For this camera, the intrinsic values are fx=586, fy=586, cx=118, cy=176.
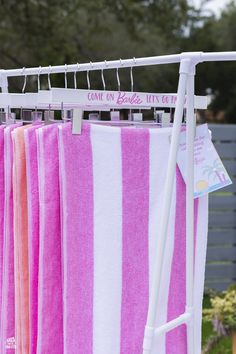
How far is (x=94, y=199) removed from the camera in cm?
149

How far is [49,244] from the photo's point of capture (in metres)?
1.49

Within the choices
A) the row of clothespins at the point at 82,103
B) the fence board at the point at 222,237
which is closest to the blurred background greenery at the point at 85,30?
the fence board at the point at 222,237

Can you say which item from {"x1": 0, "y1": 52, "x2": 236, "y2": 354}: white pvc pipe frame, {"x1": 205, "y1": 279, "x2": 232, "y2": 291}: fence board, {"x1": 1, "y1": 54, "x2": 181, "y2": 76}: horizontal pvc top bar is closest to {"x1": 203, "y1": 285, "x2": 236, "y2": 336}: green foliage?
{"x1": 0, "y1": 52, "x2": 236, "y2": 354}: white pvc pipe frame

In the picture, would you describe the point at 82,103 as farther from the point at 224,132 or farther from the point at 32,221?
the point at 224,132

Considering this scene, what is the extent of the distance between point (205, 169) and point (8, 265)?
614 millimetres

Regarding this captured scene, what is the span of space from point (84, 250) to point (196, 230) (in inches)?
13.3

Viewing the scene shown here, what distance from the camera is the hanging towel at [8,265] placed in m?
1.63

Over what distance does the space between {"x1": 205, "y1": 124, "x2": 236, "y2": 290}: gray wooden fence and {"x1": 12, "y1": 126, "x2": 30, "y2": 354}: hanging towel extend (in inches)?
122

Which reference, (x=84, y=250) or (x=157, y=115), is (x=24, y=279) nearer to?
(x=84, y=250)

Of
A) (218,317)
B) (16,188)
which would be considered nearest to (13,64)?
(218,317)

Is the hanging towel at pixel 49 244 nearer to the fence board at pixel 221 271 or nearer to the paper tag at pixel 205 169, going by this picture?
the paper tag at pixel 205 169

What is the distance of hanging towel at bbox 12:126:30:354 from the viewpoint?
1571 millimetres

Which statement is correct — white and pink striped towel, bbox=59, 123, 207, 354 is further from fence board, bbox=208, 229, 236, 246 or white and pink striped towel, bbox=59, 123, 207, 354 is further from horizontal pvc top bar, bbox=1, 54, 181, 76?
fence board, bbox=208, 229, 236, 246

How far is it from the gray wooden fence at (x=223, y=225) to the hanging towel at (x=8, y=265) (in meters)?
3.04
